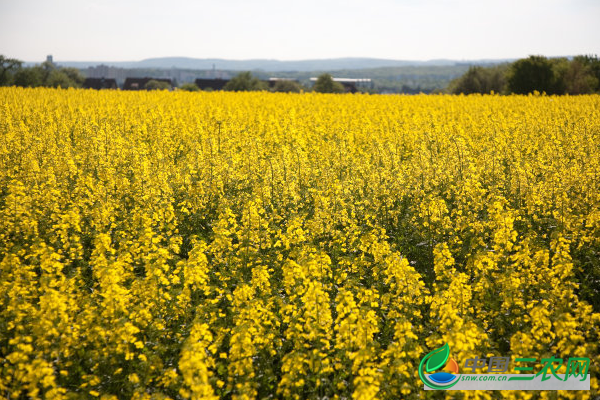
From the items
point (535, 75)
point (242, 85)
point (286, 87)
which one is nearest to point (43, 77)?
point (242, 85)

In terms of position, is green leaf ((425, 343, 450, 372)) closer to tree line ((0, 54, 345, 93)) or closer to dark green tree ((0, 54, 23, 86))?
tree line ((0, 54, 345, 93))

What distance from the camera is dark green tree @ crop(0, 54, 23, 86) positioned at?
194 feet

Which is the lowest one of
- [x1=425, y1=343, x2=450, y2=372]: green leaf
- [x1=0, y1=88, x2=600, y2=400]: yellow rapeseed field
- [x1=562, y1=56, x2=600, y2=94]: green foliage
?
[x1=425, y1=343, x2=450, y2=372]: green leaf

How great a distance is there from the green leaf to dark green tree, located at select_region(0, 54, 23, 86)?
219ft

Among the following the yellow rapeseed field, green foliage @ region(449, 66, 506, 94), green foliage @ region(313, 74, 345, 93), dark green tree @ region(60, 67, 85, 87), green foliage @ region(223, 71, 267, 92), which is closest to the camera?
the yellow rapeseed field

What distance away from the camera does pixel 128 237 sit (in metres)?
8.54

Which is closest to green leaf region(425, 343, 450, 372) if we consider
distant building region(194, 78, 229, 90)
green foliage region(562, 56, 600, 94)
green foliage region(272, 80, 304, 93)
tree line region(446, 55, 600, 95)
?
tree line region(446, 55, 600, 95)

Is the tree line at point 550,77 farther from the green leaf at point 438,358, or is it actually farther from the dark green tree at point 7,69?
the dark green tree at point 7,69

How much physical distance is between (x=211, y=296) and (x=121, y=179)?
15.7 ft

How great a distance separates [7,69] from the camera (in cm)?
6075

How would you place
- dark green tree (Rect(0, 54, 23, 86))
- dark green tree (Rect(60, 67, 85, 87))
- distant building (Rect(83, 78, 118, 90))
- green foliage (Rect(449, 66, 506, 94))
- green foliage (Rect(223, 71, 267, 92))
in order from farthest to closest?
distant building (Rect(83, 78, 118, 90))
dark green tree (Rect(60, 67, 85, 87))
green foliage (Rect(223, 71, 267, 92))
green foliage (Rect(449, 66, 506, 94))
dark green tree (Rect(0, 54, 23, 86))

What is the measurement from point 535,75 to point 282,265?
45.1 meters

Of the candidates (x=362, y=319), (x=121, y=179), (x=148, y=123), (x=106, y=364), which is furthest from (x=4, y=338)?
(x=148, y=123)

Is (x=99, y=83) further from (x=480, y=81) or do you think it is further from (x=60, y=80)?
(x=480, y=81)
